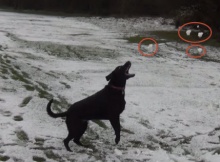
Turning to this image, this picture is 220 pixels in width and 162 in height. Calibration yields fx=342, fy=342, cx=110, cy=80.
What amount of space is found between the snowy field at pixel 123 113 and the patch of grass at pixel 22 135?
0.02 m

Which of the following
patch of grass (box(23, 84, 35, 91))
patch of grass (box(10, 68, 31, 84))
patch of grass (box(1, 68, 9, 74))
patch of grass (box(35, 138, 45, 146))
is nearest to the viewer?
patch of grass (box(35, 138, 45, 146))

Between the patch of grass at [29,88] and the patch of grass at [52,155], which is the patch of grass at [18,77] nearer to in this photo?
the patch of grass at [29,88]

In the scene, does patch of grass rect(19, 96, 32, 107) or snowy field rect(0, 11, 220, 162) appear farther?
patch of grass rect(19, 96, 32, 107)

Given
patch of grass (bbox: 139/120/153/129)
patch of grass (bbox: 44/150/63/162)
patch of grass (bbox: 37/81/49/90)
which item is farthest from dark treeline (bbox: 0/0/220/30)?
patch of grass (bbox: 44/150/63/162)

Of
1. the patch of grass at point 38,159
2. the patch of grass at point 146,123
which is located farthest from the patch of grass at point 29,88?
the patch of grass at point 38,159

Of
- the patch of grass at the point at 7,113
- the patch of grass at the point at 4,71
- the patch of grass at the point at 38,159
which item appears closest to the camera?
the patch of grass at the point at 38,159

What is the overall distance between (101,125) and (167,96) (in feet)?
9.35

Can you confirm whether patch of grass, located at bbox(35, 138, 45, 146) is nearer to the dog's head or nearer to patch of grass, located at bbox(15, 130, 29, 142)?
patch of grass, located at bbox(15, 130, 29, 142)

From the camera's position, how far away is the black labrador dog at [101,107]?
4.75m

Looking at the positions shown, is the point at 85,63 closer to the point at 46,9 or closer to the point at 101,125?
the point at 101,125

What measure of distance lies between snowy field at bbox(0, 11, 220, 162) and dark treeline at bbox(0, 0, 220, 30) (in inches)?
348

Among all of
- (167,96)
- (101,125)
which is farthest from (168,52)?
(101,125)

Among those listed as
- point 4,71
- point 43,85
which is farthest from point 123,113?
point 4,71

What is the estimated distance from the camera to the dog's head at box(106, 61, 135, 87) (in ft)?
15.7
